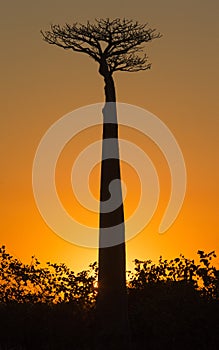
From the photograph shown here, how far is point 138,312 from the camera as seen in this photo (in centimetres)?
3017

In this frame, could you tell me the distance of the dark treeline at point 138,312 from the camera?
1140 inches

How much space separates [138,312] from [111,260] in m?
2.33

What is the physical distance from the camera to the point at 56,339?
29422 mm

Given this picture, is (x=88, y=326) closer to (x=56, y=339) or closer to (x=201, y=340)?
(x=56, y=339)

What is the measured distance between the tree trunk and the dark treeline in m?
0.80

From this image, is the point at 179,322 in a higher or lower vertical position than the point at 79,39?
lower

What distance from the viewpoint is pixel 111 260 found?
29031 millimetres

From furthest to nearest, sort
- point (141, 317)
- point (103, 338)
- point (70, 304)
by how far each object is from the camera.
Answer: point (70, 304) < point (141, 317) < point (103, 338)

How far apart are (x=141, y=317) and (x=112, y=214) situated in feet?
11.9

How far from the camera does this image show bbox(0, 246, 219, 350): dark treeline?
95.0 feet

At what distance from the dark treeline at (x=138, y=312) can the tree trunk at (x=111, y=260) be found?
31.3 inches

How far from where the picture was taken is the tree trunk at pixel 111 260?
2827 centimetres

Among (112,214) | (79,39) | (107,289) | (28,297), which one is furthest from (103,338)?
(79,39)

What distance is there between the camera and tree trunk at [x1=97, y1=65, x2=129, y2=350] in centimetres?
2827
